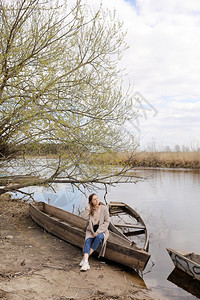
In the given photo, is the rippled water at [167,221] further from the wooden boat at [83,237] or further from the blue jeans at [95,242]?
the blue jeans at [95,242]

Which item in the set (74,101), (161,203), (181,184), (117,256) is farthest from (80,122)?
(181,184)

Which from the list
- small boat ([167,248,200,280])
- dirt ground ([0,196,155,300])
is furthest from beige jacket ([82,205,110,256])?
small boat ([167,248,200,280])

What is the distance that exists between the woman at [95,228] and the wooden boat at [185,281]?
156cm

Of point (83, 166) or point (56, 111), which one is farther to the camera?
point (83, 166)

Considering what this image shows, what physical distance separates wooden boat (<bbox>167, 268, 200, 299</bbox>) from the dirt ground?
79 cm

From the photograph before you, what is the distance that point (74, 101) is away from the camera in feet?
22.3

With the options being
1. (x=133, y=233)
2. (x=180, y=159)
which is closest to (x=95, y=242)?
(x=133, y=233)

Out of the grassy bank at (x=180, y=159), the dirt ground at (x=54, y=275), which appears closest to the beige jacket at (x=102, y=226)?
the dirt ground at (x=54, y=275)

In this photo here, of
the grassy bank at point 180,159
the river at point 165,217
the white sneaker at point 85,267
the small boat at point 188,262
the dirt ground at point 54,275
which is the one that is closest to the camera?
the dirt ground at point 54,275

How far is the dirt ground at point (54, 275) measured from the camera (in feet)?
13.1

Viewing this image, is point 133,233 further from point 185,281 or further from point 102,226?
point 102,226

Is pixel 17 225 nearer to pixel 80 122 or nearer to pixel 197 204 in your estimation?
pixel 80 122

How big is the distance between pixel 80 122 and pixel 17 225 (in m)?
3.45

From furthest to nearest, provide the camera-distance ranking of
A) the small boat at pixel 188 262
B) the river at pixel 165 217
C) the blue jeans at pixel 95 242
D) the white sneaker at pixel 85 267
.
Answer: the river at pixel 165 217 < the blue jeans at pixel 95 242 < the small boat at pixel 188 262 < the white sneaker at pixel 85 267
